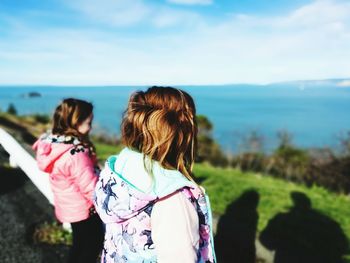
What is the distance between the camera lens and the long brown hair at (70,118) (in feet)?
8.62

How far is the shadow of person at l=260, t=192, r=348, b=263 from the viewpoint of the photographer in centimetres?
336

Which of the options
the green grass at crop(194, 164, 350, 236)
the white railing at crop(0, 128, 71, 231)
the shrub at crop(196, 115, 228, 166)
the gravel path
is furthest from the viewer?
the shrub at crop(196, 115, 228, 166)

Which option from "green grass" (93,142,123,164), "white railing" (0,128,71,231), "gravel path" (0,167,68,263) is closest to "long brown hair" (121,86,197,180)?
"white railing" (0,128,71,231)

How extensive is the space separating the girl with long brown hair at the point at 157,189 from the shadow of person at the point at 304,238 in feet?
6.88

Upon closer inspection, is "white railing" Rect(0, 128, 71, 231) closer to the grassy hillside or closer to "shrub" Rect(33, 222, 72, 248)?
"shrub" Rect(33, 222, 72, 248)

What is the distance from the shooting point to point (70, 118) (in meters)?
2.63

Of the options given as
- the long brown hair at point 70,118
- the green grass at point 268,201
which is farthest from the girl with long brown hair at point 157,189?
the green grass at point 268,201

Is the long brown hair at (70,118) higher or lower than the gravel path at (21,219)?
higher

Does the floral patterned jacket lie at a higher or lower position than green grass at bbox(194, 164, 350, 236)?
higher

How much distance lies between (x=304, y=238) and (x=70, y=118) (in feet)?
10.3

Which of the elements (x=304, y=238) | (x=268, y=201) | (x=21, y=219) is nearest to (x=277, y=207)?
(x=268, y=201)

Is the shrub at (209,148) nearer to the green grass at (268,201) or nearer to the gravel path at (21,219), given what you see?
the green grass at (268,201)

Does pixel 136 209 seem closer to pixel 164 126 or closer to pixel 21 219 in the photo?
pixel 164 126

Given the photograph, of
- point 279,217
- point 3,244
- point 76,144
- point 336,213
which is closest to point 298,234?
point 279,217
